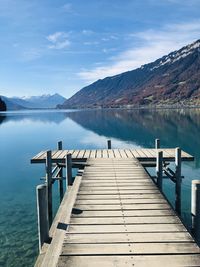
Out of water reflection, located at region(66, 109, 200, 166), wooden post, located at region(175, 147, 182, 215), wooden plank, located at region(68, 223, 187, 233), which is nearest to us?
wooden plank, located at region(68, 223, 187, 233)

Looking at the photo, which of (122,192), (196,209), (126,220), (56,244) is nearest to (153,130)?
(122,192)

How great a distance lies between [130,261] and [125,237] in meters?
0.81

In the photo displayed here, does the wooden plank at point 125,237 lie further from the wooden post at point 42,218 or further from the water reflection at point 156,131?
the water reflection at point 156,131

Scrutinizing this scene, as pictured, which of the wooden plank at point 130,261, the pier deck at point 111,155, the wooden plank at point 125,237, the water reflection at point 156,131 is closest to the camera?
the wooden plank at point 130,261

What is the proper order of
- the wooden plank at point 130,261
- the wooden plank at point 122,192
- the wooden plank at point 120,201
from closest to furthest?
1. the wooden plank at point 130,261
2. the wooden plank at point 120,201
3. the wooden plank at point 122,192

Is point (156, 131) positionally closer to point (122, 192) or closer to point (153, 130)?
point (153, 130)

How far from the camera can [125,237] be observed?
5699 mm

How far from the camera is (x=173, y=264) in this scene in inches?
187

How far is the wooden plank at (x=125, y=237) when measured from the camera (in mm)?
5555

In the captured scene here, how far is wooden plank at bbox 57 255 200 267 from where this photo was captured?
4.78m

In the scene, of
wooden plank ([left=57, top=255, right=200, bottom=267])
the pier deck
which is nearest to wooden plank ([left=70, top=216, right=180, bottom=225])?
wooden plank ([left=57, top=255, right=200, bottom=267])

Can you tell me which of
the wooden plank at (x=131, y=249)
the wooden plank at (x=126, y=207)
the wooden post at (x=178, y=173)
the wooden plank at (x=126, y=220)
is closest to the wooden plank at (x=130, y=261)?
the wooden plank at (x=131, y=249)

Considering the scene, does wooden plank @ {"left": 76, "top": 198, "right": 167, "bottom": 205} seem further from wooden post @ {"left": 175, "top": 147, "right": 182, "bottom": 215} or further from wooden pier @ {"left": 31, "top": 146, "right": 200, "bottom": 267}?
wooden post @ {"left": 175, "top": 147, "right": 182, "bottom": 215}

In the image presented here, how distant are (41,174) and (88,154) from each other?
8.82 metres
